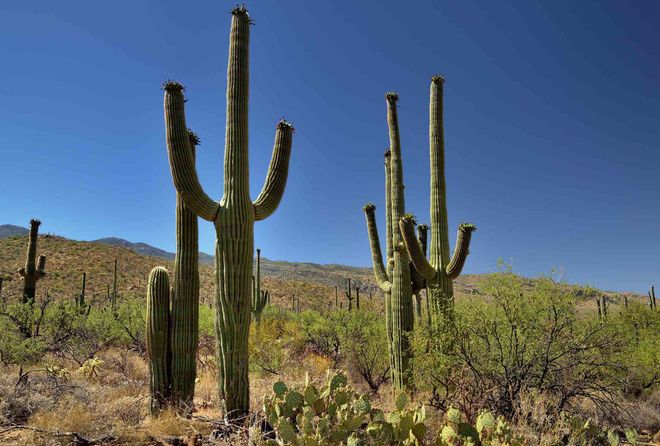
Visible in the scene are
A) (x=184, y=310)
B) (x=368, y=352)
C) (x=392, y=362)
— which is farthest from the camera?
(x=368, y=352)

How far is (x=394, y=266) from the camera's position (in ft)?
34.6

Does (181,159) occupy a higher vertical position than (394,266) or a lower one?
higher

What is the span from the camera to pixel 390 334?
10.7m

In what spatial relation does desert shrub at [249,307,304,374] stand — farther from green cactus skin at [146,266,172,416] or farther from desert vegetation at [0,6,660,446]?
green cactus skin at [146,266,172,416]

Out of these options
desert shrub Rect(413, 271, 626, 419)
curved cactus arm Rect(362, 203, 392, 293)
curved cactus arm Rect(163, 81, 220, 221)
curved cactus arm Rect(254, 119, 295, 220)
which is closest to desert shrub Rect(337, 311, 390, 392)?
curved cactus arm Rect(362, 203, 392, 293)

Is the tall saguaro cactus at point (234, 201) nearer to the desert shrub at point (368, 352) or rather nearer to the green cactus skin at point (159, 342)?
the green cactus skin at point (159, 342)

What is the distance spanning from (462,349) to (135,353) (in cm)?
1298

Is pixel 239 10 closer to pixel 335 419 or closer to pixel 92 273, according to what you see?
pixel 335 419

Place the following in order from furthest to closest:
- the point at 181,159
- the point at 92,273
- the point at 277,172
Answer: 1. the point at 92,273
2. the point at 277,172
3. the point at 181,159

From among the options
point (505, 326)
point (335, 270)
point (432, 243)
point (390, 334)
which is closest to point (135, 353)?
point (390, 334)

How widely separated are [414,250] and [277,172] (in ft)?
10.8

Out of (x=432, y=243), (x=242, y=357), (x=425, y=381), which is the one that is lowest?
(x=425, y=381)

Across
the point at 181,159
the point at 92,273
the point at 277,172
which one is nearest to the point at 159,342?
the point at 181,159

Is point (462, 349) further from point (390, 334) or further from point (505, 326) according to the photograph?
point (390, 334)
